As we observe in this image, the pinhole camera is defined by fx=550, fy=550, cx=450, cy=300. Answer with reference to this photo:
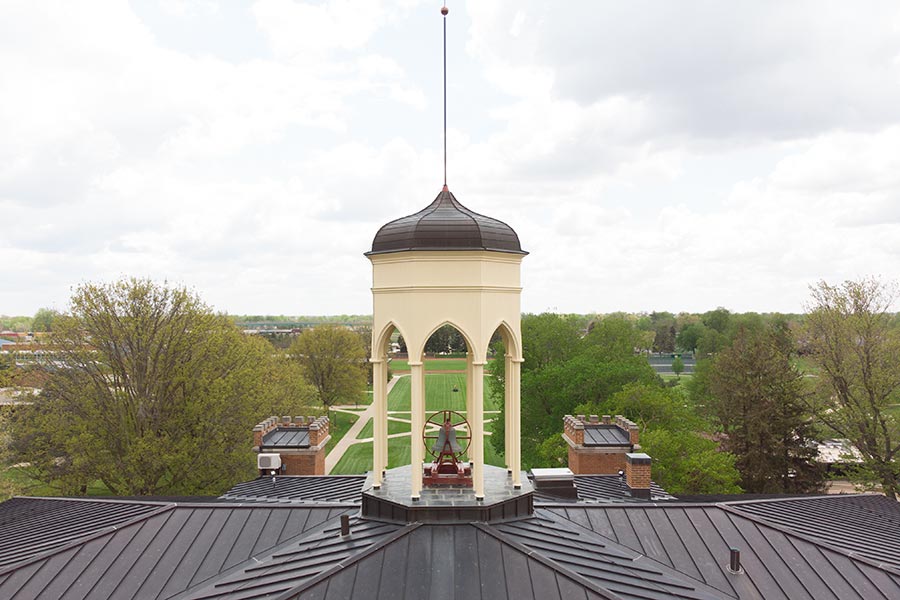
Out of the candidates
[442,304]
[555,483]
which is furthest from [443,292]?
[555,483]

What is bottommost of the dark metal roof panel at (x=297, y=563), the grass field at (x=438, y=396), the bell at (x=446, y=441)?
the grass field at (x=438, y=396)

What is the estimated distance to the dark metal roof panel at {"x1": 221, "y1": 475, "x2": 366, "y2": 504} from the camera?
38.3ft

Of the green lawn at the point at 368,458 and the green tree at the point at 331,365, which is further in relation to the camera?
the green tree at the point at 331,365

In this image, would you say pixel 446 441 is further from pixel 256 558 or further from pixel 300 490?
pixel 300 490

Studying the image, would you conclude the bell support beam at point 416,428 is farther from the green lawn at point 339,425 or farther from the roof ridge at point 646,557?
the green lawn at point 339,425

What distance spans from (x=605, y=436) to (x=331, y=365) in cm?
3347

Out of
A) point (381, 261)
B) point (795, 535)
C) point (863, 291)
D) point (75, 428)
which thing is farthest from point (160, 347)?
point (863, 291)

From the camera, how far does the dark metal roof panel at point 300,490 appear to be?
38.3 feet

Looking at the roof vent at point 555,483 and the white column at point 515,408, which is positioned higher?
the white column at point 515,408

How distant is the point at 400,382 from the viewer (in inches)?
2940

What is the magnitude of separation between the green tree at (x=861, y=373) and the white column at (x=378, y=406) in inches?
973

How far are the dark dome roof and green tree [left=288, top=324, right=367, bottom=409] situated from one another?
40.8 metres

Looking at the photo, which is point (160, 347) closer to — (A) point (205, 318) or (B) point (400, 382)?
(A) point (205, 318)

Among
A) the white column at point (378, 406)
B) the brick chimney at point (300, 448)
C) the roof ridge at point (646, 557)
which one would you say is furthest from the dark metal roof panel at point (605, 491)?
the brick chimney at point (300, 448)
